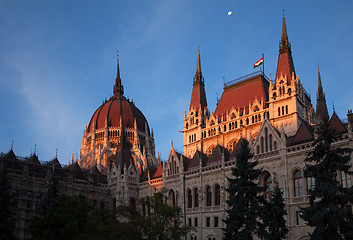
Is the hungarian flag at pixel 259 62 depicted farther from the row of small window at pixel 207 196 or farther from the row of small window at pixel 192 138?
the row of small window at pixel 207 196

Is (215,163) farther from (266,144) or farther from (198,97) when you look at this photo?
(198,97)

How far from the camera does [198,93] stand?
2544 inches

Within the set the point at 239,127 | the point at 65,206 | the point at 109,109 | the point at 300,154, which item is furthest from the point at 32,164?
the point at 109,109

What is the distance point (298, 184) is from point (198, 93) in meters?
30.6

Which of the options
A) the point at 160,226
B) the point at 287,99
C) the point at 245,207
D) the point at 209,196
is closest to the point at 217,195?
the point at 209,196

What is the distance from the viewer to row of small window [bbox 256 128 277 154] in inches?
1576

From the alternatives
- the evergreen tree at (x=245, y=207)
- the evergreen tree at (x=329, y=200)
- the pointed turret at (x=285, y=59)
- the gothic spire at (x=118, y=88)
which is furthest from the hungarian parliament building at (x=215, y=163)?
→ the gothic spire at (x=118, y=88)

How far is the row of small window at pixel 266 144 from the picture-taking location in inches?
1576

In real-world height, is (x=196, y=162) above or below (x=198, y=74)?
below

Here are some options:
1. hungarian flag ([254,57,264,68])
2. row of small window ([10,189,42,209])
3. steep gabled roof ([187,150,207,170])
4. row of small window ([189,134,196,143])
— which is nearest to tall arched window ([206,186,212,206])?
steep gabled roof ([187,150,207,170])

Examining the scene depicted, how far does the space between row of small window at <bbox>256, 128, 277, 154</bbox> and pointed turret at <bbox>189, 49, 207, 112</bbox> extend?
21.8 m

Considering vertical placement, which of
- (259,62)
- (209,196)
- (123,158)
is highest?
(259,62)

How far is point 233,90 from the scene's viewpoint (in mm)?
60812

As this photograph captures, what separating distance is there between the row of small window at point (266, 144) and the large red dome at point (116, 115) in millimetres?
54892
